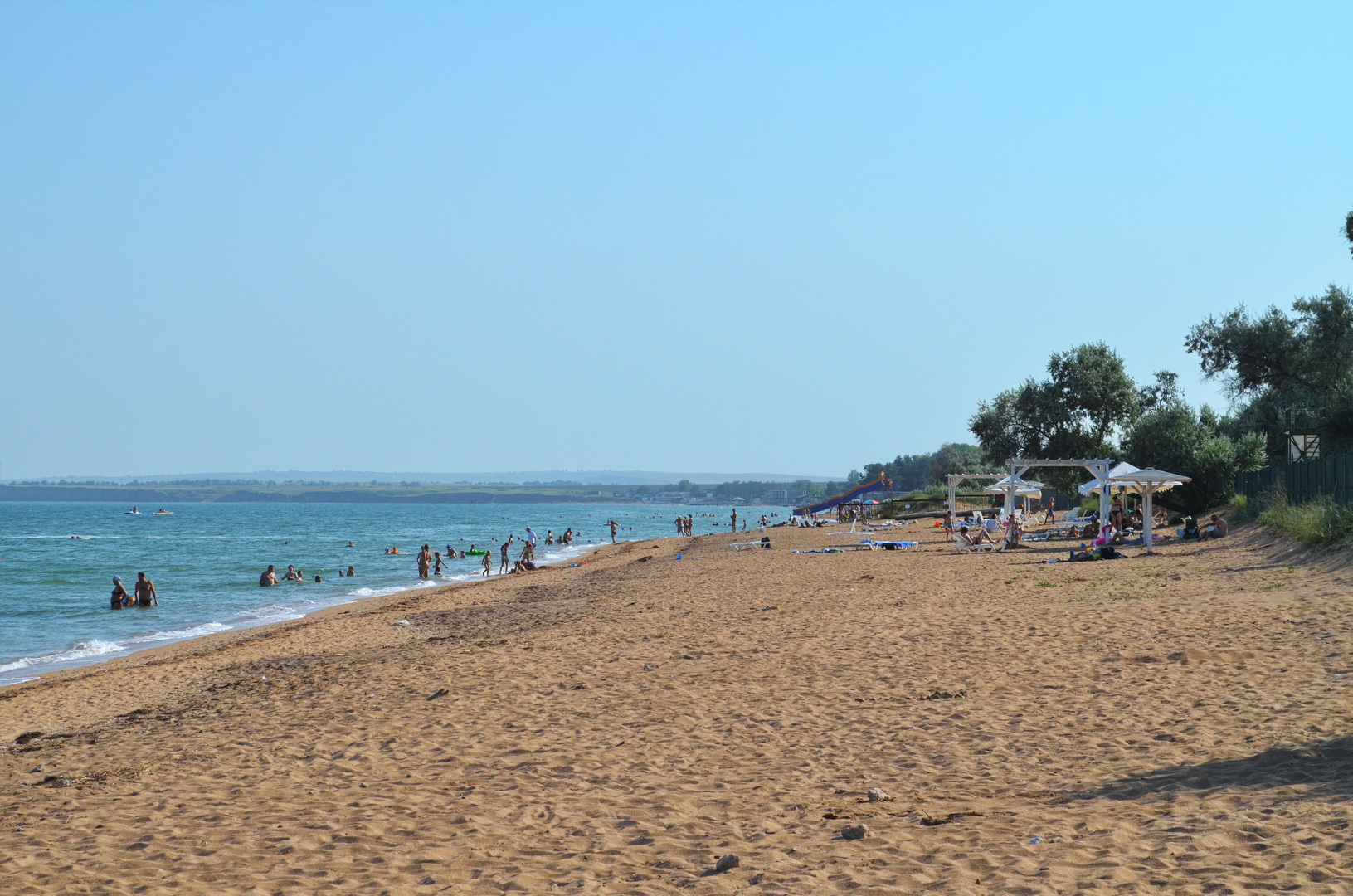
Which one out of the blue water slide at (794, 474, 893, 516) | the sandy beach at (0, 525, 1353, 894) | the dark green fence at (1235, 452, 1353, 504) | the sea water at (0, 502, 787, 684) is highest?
the dark green fence at (1235, 452, 1353, 504)

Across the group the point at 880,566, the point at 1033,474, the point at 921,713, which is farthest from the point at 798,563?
the point at 1033,474

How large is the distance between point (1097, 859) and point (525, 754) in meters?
4.53

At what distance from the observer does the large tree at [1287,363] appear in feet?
122

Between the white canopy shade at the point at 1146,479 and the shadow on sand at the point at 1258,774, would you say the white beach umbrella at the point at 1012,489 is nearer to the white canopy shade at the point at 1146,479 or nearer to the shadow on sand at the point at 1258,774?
the white canopy shade at the point at 1146,479

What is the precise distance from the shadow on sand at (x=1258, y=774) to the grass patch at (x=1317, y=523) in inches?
435

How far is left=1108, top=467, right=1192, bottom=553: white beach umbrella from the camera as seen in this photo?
937 inches

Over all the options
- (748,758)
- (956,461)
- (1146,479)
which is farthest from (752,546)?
(956,461)

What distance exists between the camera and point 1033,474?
67.7 meters

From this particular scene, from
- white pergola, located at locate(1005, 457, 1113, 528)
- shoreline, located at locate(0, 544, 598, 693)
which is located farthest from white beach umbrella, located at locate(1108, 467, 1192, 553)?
shoreline, located at locate(0, 544, 598, 693)

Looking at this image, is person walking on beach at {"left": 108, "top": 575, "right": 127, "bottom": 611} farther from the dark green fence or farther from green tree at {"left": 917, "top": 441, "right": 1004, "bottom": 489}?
green tree at {"left": 917, "top": 441, "right": 1004, "bottom": 489}

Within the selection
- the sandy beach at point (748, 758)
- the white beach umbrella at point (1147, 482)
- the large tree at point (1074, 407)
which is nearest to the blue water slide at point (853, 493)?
the large tree at point (1074, 407)

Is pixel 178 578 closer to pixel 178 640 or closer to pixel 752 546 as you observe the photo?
pixel 178 640

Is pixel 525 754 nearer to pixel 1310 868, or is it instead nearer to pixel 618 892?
pixel 618 892

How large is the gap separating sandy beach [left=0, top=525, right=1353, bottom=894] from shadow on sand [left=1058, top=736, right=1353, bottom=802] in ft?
0.11
